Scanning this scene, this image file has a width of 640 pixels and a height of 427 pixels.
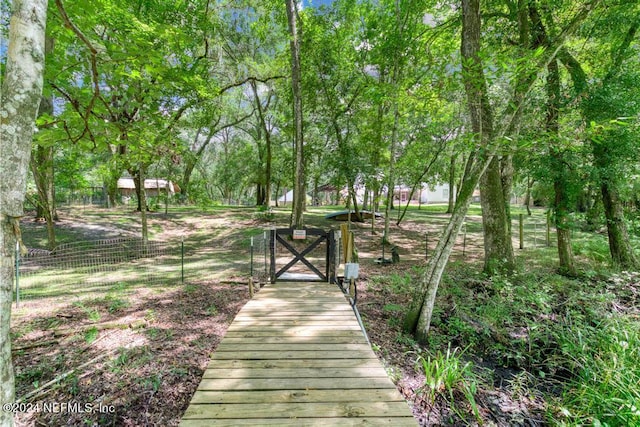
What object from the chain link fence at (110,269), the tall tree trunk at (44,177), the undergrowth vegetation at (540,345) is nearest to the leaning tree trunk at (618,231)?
the undergrowth vegetation at (540,345)

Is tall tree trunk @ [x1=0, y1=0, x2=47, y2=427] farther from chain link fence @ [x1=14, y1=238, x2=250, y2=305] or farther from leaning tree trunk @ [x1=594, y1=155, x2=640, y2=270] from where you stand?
leaning tree trunk @ [x1=594, y1=155, x2=640, y2=270]

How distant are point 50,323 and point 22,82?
A: 4.15 metres

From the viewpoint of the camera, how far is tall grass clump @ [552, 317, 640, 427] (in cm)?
314

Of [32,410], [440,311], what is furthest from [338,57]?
[32,410]

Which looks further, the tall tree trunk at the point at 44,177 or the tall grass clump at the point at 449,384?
the tall tree trunk at the point at 44,177

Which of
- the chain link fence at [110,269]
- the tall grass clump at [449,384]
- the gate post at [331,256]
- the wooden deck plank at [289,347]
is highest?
the gate post at [331,256]

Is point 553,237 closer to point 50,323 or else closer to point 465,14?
point 465,14

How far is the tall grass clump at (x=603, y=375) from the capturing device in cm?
314

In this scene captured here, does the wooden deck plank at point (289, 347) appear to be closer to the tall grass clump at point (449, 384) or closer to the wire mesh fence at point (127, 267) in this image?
the tall grass clump at point (449, 384)

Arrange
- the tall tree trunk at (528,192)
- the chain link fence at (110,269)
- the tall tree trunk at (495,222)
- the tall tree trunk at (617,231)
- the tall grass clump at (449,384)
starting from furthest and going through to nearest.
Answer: the tall tree trunk at (528,192) → the tall tree trunk at (617,231) → the tall tree trunk at (495,222) → the chain link fence at (110,269) → the tall grass clump at (449,384)

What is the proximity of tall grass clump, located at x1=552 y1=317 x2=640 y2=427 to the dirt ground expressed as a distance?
0.45 m

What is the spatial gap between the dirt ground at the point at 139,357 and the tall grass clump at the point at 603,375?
1.49 feet

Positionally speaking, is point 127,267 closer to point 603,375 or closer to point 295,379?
point 295,379

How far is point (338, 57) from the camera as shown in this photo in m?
12.6
